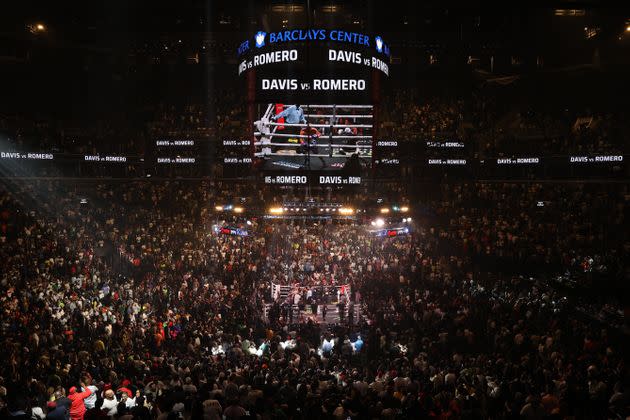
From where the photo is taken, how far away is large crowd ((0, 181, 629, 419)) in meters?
9.63

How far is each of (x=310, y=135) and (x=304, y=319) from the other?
6806 mm

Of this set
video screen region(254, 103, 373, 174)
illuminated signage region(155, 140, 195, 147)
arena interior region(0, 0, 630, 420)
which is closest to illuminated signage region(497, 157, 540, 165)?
arena interior region(0, 0, 630, 420)

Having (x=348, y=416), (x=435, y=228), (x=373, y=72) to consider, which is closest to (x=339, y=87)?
(x=373, y=72)

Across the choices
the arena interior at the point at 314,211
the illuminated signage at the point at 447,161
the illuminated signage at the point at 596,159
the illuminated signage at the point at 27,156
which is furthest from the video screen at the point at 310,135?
the illuminated signage at the point at 27,156

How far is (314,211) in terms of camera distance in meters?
22.1

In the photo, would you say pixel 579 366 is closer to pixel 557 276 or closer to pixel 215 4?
pixel 557 276

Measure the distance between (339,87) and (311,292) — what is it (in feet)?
27.5

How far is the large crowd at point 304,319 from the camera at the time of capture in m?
9.63

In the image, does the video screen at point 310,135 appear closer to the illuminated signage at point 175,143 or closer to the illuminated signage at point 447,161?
the illuminated signage at point 447,161

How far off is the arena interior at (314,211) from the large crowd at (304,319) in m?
0.10

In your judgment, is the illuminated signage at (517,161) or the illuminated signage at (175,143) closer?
the illuminated signage at (517,161)

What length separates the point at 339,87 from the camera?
14711 mm

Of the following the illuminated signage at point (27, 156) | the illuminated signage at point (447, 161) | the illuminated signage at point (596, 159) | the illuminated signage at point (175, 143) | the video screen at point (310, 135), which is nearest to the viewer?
the video screen at point (310, 135)

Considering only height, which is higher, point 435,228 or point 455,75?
point 455,75
